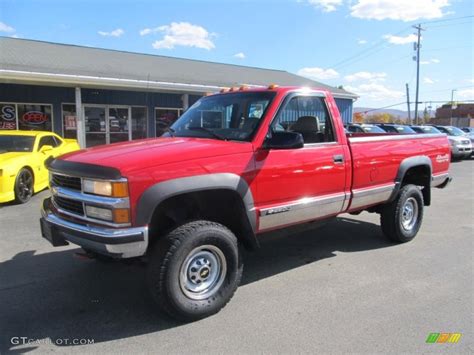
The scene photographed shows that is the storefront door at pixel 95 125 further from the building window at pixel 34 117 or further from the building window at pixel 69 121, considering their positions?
the building window at pixel 34 117

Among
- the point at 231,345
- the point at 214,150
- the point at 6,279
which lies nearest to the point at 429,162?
the point at 214,150

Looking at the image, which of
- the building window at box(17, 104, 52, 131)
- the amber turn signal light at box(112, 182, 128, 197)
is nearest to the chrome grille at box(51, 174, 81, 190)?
the amber turn signal light at box(112, 182, 128, 197)

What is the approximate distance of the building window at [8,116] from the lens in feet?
51.3

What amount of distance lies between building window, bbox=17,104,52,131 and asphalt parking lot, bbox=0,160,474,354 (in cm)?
1170

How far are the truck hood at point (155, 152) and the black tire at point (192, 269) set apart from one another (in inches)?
23.8

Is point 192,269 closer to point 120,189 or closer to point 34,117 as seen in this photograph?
point 120,189

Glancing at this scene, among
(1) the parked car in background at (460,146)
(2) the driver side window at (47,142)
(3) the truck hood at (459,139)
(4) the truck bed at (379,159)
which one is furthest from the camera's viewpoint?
(3) the truck hood at (459,139)

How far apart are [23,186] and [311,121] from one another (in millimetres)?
6475

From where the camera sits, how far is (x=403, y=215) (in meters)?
5.92

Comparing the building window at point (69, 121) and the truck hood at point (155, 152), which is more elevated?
the building window at point (69, 121)

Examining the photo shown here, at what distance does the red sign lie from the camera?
16203 mm

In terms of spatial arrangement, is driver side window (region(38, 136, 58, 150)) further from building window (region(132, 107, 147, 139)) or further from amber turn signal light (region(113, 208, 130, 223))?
building window (region(132, 107, 147, 139))

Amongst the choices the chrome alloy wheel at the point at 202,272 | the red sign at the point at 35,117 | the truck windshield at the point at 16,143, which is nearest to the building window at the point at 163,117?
the red sign at the point at 35,117

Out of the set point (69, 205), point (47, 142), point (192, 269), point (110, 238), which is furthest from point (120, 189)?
point (47, 142)
